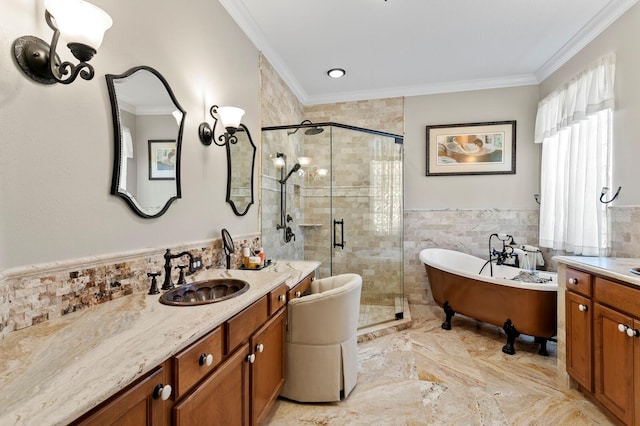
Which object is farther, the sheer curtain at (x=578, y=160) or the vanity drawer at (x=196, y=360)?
the sheer curtain at (x=578, y=160)

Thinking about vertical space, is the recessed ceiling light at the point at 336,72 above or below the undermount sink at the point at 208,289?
above

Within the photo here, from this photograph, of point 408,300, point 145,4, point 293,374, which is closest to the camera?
point 145,4

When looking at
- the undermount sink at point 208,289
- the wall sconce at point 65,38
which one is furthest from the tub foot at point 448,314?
the wall sconce at point 65,38

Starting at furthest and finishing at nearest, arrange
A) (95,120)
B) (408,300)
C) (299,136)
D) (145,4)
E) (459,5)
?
(408,300) < (299,136) < (459,5) < (145,4) < (95,120)

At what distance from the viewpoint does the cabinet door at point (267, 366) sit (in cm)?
142

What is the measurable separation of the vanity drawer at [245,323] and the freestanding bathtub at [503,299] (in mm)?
2130

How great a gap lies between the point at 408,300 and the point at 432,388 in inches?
69.6

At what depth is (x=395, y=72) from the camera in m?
3.40

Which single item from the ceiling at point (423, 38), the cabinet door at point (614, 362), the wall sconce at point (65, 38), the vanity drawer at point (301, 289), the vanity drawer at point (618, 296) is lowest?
the cabinet door at point (614, 362)

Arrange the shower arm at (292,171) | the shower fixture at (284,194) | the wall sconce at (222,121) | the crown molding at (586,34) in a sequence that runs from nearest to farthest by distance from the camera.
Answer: the wall sconce at (222,121) → the crown molding at (586,34) → the shower fixture at (284,194) → the shower arm at (292,171)

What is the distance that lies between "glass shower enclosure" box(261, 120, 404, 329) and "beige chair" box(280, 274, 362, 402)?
4.21 ft

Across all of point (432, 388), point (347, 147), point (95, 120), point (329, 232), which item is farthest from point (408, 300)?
point (95, 120)

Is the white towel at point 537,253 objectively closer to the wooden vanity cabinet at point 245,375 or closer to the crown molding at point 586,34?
the crown molding at point 586,34

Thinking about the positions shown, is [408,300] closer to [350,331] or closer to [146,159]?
[350,331]
